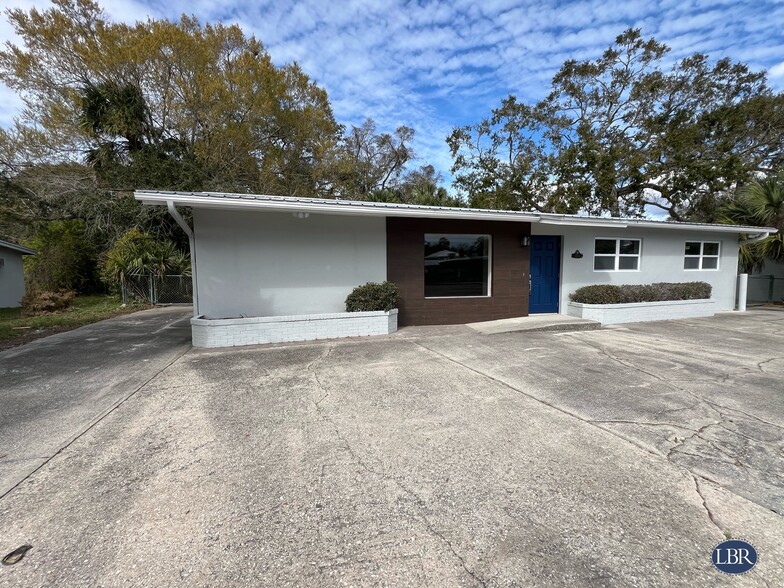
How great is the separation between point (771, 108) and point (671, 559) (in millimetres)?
23897

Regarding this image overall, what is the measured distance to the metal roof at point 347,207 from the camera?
6.14 m

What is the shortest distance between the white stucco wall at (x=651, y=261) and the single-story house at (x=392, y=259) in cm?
3

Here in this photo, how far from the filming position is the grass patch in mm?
8227

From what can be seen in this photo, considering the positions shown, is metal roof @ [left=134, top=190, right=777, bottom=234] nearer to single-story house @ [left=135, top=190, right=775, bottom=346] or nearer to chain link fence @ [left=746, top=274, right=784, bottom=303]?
single-story house @ [left=135, top=190, right=775, bottom=346]

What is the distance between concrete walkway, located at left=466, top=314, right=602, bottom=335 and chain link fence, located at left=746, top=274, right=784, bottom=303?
10.5 metres

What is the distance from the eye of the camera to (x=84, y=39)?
52.0 feet

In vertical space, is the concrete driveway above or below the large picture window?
below

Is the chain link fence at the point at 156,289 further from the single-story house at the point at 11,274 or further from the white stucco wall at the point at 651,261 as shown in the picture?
the white stucco wall at the point at 651,261

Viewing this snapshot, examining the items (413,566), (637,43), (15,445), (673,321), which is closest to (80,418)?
(15,445)

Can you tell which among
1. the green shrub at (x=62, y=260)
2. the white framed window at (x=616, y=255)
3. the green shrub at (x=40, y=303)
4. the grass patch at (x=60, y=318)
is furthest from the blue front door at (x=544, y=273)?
the green shrub at (x=62, y=260)

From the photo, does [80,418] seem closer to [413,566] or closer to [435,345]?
[413,566]

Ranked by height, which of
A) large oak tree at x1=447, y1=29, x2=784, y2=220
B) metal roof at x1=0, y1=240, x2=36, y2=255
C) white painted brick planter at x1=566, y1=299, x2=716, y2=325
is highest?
large oak tree at x1=447, y1=29, x2=784, y2=220

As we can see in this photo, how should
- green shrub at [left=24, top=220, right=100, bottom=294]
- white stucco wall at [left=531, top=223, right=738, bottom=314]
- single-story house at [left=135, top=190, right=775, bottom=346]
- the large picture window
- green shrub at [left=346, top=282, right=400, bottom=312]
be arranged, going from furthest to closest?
green shrub at [left=24, top=220, right=100, bottom=294] < white stucco wall at [left=531, top=223, right=738, bottom=314] < the large picture window < green shrub at [left=346, top=282, right=400, bottom=312] < single-story house at [left=135, top=190, right=775, bottom=346]

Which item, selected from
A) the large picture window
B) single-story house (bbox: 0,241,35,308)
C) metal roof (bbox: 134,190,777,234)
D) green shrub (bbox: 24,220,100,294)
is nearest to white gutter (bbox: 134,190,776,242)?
metal roof (bbox: 134,190,777,234)
